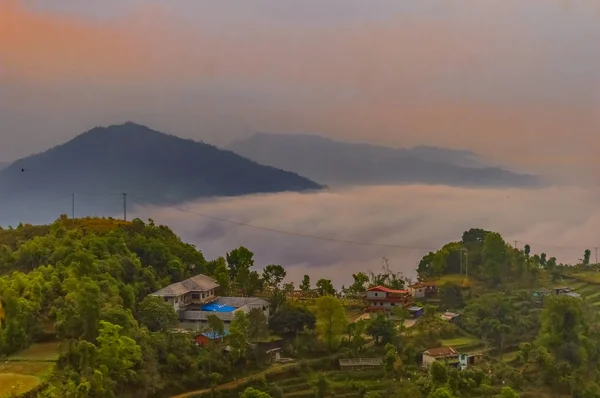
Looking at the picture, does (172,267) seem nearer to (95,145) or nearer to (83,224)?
(83,224)

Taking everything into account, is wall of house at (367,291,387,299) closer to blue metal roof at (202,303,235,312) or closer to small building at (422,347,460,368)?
small building at (422,347,460,368)

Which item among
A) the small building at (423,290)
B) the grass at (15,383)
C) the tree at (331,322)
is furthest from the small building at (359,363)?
the grass at (15,383)

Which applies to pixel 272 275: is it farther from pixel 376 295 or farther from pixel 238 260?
pixel 376 295

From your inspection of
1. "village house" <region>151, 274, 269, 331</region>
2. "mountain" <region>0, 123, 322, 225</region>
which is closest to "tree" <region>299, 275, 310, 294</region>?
"village house" <region>151, 274, 269, 331</region>

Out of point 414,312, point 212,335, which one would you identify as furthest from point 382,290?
point 212,335

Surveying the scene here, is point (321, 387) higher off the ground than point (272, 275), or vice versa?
point (272, 275)
